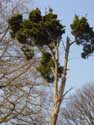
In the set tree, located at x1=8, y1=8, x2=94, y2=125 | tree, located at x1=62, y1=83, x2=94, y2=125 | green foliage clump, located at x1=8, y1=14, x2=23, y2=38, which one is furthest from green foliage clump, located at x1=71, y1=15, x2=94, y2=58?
tree, located at x1=62, y1=83, x2=94, y2=125

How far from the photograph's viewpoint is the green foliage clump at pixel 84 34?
11422 mm

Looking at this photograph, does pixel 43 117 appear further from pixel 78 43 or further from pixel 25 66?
pixel 78 43

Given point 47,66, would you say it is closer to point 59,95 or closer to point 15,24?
point 59,95

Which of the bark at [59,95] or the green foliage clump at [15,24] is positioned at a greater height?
the green foliage clump at [15,24]

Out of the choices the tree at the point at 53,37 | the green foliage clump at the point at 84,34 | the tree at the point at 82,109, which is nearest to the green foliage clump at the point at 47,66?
the tree at the point at 53,37

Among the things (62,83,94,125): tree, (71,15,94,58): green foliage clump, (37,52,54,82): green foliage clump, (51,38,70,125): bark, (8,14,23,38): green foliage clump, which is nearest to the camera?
(51,38,70,125): bark

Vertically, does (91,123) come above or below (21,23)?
below

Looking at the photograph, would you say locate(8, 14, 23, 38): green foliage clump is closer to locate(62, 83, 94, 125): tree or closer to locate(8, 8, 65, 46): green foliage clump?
locate(8, 8, 65, 46): green foliage clump

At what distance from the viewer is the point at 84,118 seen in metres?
45.0

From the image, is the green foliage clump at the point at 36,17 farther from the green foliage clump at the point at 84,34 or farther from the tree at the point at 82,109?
the tree at the point at 82,109

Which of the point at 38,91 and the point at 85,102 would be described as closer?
the point at 38,91

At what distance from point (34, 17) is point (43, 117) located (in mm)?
9110

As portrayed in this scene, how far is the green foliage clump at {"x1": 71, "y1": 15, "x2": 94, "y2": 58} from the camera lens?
37.5ft

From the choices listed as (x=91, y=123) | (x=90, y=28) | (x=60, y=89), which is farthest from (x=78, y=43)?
(x=91, y=123)
